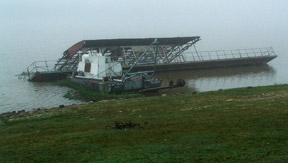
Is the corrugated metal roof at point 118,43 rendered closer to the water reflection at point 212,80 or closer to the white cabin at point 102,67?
the white cabin at point 102,67

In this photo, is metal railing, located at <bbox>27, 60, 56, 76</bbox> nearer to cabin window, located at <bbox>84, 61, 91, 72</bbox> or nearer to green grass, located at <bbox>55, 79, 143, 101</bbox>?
cabin window, located at <bbox>84, 61, 91, 72</bbox>

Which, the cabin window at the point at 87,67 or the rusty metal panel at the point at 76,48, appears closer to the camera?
the cabin window at the point at 87,67

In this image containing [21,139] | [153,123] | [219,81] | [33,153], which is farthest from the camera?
[219,81]

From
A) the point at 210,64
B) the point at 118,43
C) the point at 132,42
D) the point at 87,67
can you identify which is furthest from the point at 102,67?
the point at 210,64

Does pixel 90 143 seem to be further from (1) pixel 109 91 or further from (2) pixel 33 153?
(1) pixel 109 91

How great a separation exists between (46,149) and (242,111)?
6.79 meters

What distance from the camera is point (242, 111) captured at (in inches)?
447

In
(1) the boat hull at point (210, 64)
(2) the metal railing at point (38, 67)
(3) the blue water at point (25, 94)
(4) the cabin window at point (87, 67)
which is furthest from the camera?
(1) the boat hull at point (210, 64)

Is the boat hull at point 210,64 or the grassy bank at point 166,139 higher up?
the boat hull at point 210,64

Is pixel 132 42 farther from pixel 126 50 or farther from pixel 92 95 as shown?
pixel 92 95

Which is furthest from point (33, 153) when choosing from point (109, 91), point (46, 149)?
point (109, 91)

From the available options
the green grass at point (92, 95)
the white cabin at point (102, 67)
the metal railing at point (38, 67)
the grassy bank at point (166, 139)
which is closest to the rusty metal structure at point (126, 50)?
the metal railing at point (38, 67)

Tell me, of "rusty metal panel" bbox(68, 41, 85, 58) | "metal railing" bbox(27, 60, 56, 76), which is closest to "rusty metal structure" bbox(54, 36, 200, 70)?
"rusty metal panel" bbox(68, 41, 85, 58)

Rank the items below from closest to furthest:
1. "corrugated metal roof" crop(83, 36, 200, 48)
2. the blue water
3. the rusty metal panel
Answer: the blue water
the rusty metal panel
"corrugated metal roof" crop(83, 36, 200, 48)
